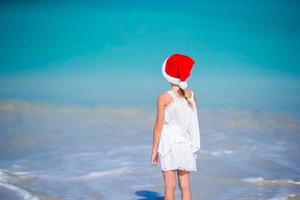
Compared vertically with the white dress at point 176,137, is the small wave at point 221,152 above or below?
above

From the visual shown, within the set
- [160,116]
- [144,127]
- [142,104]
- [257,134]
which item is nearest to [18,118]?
[144,127]

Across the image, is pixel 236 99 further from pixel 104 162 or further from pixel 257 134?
pixel 104 162

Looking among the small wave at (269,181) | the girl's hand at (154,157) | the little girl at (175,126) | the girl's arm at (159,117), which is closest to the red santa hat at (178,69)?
the little girl at (175,126)

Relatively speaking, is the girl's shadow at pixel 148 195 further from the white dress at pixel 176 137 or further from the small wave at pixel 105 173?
the white dress at pixel 176 137


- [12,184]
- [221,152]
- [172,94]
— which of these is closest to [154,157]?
[172,94]

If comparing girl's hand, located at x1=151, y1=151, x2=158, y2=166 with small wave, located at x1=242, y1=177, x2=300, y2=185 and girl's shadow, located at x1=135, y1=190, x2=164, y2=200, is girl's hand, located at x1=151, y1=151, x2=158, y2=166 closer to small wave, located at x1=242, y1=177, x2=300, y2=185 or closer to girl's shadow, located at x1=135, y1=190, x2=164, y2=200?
girl's shadow, located at x1=135, y1=190, x2=164, y2=200

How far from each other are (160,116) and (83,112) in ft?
23.0

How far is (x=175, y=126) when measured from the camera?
3.32m

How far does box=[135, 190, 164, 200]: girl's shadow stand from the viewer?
434cm

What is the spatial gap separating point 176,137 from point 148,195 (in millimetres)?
1297

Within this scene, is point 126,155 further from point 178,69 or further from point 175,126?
point 178,69

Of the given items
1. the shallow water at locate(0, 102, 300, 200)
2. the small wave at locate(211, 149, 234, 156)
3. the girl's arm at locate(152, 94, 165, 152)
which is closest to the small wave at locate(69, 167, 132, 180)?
the shallow water at locate(0, 102, 300, 200)

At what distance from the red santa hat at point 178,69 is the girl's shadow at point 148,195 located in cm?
148

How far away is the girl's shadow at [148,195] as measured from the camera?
14.3 ft
